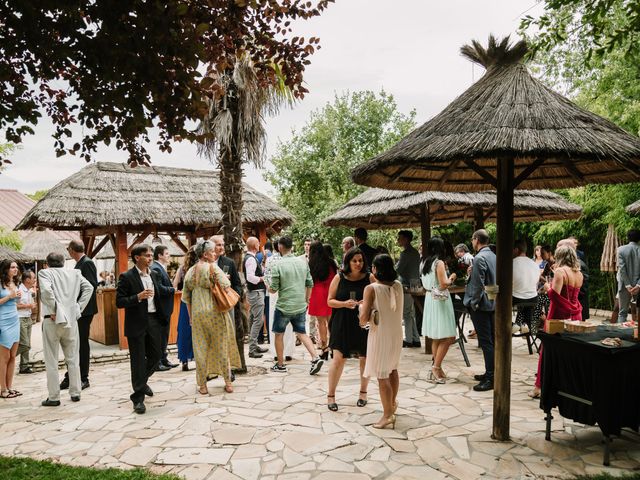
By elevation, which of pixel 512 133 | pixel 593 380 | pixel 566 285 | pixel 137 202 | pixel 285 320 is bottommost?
pixel 593 380

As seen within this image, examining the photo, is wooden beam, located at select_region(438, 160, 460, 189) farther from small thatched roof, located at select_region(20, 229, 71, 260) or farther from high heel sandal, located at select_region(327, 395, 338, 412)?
small thatched roof, located at select_region(20, 229, 71, 260)

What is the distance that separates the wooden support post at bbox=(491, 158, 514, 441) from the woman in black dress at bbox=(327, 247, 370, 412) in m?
1.58

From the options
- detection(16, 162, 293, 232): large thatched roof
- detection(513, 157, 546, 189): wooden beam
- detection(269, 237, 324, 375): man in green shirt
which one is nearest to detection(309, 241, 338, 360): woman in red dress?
detection(269, 237, 324, 375): man in green shirt

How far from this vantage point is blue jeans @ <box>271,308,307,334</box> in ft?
24.8

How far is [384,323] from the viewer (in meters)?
4.94

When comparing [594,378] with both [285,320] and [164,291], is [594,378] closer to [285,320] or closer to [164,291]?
[285,320]

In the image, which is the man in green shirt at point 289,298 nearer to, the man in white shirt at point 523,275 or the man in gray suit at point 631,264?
the man in white shirt at point 523,275

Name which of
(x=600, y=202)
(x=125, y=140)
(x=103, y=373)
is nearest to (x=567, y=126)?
(x=125, y=140)

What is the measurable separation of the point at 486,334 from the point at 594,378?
2.30 meters

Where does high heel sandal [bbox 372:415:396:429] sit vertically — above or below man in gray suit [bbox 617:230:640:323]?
below

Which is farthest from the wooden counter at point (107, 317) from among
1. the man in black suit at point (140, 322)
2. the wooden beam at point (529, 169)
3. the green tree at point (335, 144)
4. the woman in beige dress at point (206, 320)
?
the green tree at point (335, 144)

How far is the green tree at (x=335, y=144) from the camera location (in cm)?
3159

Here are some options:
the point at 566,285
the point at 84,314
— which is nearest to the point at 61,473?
the point at 84,314

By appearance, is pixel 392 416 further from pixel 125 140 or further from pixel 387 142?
pixel 387 142
